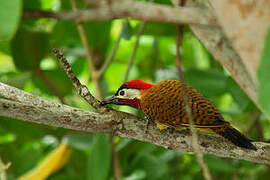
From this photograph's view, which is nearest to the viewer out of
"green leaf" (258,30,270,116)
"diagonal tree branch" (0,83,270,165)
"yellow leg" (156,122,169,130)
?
"green leaf" (258,30,270,116)

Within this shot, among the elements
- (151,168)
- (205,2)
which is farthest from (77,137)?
(205,2)

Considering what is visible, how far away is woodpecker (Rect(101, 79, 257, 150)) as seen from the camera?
142 cm

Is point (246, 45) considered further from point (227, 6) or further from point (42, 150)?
point (42, 150)

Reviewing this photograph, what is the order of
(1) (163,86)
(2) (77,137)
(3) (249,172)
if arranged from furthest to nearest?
(3) (249,172) < (2) (77,137) < (1) (163,86)

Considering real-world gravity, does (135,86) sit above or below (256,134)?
Answer: above

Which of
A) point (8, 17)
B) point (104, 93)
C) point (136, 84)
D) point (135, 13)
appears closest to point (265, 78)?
point (135, 13)

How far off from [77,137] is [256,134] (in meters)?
0.92

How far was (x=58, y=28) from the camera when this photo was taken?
2170 millimetres

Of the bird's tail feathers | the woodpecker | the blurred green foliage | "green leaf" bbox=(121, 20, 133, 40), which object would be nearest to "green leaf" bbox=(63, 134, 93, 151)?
the blurred green foliage

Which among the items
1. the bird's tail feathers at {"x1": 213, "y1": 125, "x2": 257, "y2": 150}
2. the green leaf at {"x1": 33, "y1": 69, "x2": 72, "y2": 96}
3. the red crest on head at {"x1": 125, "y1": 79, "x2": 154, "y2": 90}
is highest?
the red crest on head at {"x1": 125, "y1": 79, "x2": 154, "y2": 90}

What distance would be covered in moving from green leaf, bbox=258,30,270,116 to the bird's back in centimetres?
74

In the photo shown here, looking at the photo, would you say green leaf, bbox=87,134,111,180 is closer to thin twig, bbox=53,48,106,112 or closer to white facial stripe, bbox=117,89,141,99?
white facial stripe, bbox=117,89,141,99

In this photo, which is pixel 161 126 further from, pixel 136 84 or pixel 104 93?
pixel 104 93

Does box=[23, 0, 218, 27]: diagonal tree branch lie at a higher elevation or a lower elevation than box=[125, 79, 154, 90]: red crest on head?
higher
